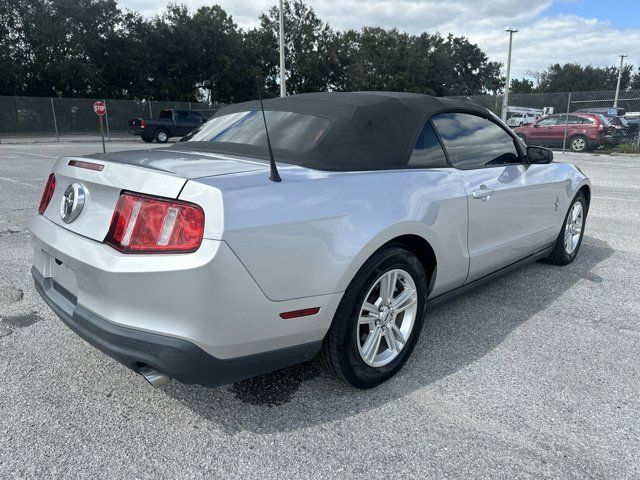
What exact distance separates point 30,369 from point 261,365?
1.52 metres

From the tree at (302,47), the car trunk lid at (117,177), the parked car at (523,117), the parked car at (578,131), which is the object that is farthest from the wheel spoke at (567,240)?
the tree at (302,47)

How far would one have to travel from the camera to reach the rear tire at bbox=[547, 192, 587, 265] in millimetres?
4598

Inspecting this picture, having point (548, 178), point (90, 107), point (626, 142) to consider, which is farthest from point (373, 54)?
point (548, 178)

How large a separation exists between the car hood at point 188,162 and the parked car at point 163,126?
2393 centimetres

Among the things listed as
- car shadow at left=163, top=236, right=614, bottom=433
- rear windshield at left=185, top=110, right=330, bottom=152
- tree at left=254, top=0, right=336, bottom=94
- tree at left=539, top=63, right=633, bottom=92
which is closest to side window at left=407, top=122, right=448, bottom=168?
rear windshield at left=185, top=110, right=330, bottom=152

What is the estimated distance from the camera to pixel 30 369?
2783 mm

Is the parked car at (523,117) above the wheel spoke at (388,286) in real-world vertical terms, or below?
above

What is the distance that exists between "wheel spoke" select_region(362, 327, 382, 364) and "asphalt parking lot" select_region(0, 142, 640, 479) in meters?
0.20

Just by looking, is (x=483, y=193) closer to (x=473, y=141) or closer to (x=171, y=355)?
(x=473, y=141)

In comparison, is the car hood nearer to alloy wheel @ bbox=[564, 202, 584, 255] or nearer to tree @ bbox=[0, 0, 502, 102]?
alloy wheel @ bbox=[564, 202, 584, 255]

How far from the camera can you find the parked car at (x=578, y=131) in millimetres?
18812

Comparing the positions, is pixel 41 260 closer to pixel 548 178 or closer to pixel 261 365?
pixel 261 365

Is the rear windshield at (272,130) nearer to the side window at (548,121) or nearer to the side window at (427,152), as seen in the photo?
the side window at (427,152)

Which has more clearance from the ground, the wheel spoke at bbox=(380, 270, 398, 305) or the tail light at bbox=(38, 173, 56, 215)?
the tail light at bbox=(38, 173, 56, 215)
